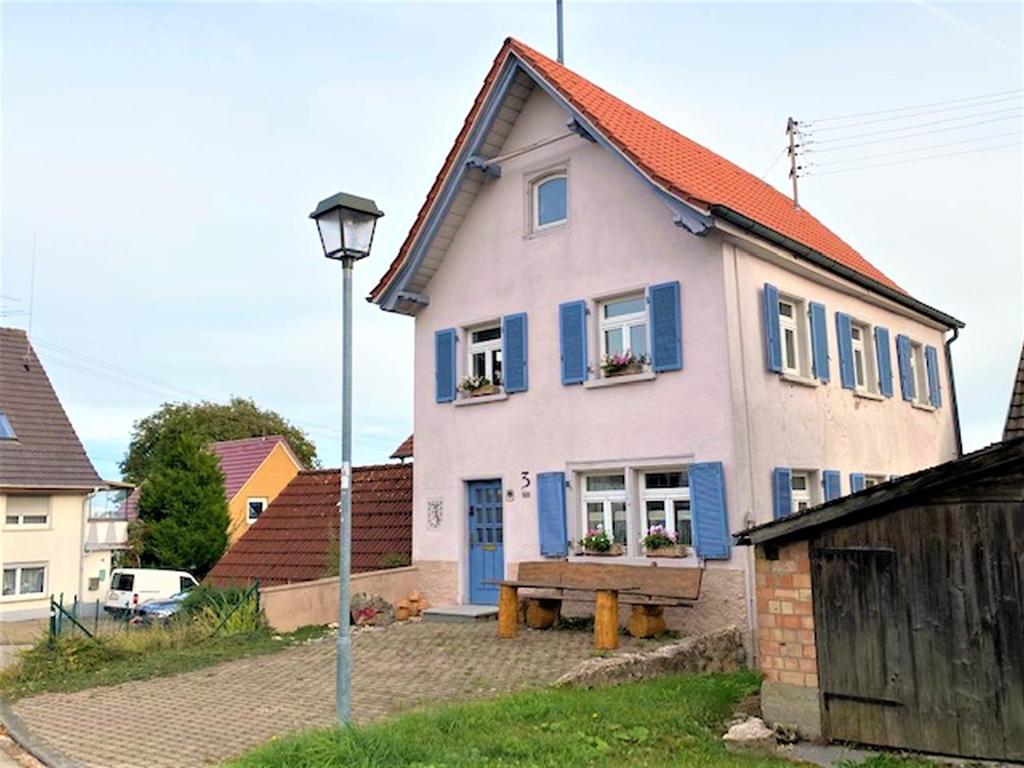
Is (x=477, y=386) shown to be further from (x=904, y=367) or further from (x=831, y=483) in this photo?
(x=904, y=367)

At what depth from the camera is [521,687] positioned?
382 inches

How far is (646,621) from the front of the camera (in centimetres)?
1241

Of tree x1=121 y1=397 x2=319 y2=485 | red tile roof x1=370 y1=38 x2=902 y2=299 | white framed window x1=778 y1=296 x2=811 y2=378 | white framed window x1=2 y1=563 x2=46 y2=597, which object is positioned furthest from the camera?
tree x1=121 y1=397 x2=319 y2=485

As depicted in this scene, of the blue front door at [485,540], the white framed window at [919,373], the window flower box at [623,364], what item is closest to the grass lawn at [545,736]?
the window flower box at [623,364]

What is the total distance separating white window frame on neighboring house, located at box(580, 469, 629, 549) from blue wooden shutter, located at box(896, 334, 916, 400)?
713 cm

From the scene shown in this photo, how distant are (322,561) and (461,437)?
444 centimetres

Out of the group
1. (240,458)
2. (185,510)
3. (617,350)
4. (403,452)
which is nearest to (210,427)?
(240,458)

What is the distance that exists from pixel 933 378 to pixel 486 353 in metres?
9.97

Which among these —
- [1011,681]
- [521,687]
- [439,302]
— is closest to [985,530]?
[1011,681]

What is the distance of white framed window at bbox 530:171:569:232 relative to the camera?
15594 mm

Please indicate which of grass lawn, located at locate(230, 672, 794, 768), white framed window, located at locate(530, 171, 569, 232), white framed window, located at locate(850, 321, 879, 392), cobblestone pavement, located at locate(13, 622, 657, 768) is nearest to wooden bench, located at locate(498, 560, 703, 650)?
cobblestone pavement, located at locate(13, 622, 657, 768)

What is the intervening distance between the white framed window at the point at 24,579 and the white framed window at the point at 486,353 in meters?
19.6

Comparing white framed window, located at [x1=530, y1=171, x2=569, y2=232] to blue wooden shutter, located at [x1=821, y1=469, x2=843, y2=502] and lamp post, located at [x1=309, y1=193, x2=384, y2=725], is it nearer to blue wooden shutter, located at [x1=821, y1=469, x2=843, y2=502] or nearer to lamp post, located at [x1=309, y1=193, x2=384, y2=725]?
blue wooden shutter, located at [x1=821, y1=469, x2=843, y2=502]

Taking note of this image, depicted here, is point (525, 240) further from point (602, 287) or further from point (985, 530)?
point (985, 530)
